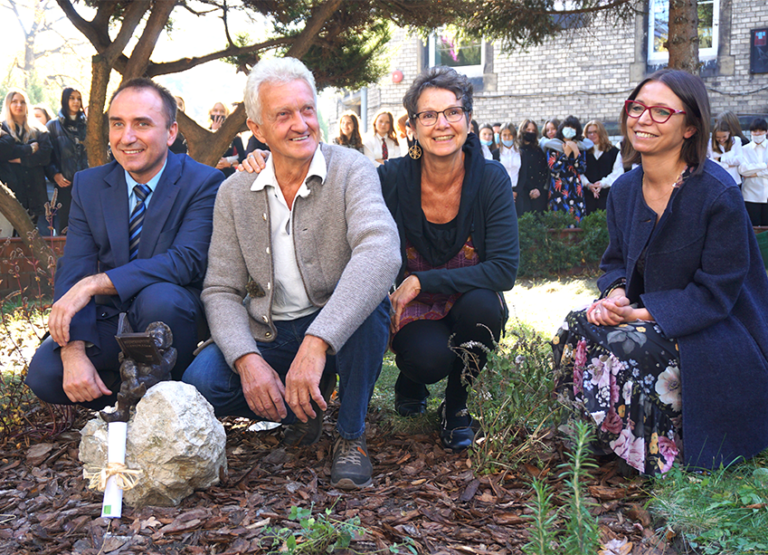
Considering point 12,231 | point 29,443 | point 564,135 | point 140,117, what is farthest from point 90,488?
point 564,135

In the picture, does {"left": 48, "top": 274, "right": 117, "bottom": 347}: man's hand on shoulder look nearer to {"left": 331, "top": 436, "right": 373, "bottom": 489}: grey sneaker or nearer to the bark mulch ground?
the bark mulch ground

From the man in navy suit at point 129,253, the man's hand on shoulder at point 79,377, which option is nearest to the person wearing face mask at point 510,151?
the man in navy suit at point 129,253

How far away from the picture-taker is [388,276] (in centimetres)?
276

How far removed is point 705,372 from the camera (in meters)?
2.68

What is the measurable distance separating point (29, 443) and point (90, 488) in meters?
0.87

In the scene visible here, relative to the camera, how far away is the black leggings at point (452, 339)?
10.1 feet

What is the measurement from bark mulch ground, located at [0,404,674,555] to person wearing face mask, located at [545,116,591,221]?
7.25 meters

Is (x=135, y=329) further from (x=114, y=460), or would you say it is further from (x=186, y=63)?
(x=186, y=63)

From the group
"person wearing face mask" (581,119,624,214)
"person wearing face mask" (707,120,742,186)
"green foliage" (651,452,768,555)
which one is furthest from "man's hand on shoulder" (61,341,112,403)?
"person wearing face mask" (707,120,742,186)

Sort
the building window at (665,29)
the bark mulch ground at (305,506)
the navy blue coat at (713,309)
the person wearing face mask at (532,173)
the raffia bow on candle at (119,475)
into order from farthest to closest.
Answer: the building window at (665,29)
the person wearing face mask at (532,173)
the navy blue coat at (713,309)
the raffia bow on candle at (119,475)
the bark mulch ground at (305,506)

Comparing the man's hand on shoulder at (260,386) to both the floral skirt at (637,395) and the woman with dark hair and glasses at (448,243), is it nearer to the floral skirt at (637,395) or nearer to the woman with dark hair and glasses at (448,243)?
the woman with dark hair and glasses at (448,243)

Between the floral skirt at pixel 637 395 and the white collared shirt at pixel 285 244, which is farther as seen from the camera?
the white collared shirt at pixel 285 244

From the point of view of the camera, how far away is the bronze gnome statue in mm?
2566

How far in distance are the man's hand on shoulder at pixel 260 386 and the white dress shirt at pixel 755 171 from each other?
8944 mm
